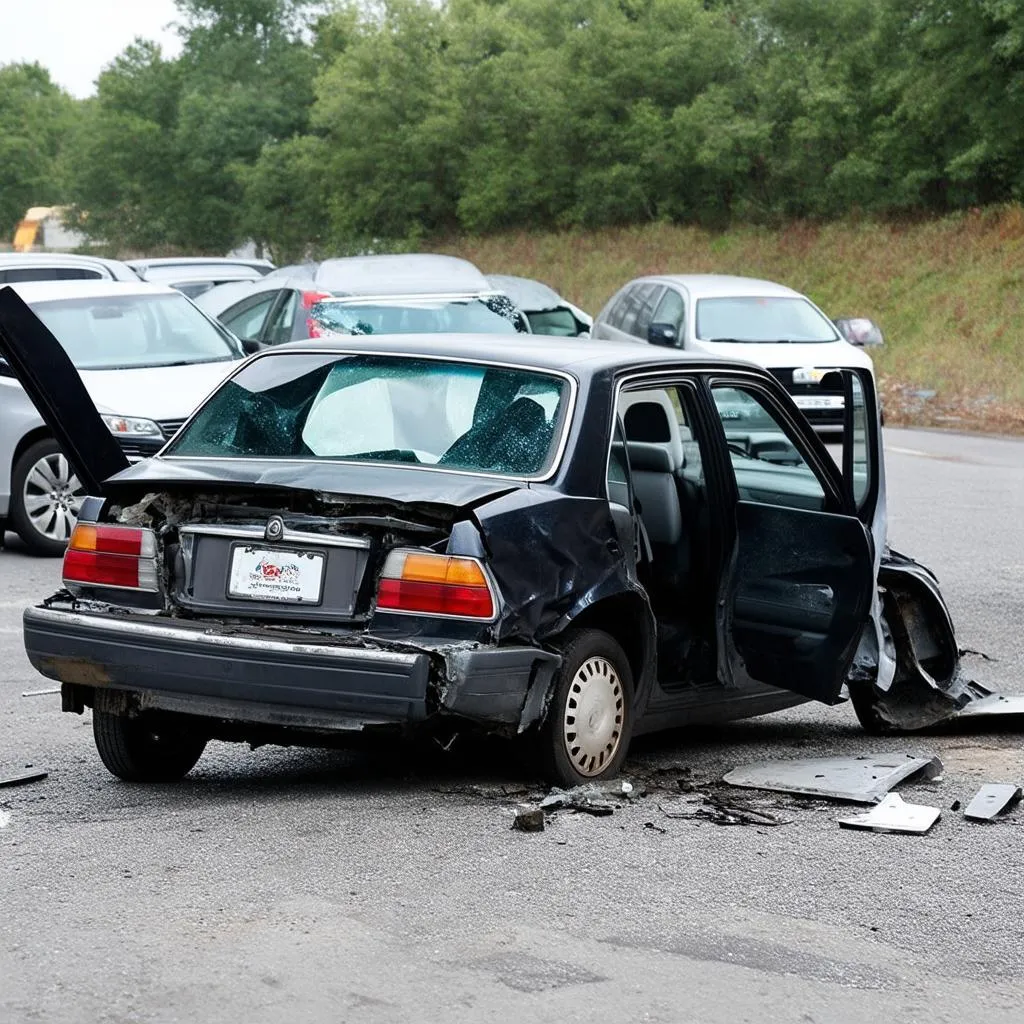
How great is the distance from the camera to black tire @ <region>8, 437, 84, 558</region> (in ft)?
42.0

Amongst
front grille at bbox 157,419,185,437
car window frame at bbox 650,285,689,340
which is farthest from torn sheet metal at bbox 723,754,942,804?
car window frame at bbox 650,285,689,340

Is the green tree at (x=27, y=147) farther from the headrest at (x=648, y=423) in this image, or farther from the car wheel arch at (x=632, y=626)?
the car wheel arch at (x=632, y=626)

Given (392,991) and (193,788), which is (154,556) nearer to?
(193,788)

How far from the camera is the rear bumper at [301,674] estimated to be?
5617 mm

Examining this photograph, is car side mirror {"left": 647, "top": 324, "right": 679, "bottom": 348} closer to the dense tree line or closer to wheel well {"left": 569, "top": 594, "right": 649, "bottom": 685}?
wheel well {"left": 569, "top": 594, "right": 649, "bottom": 685}

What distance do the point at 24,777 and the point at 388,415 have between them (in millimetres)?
1719

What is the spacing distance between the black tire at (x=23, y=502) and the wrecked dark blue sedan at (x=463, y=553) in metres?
6.23

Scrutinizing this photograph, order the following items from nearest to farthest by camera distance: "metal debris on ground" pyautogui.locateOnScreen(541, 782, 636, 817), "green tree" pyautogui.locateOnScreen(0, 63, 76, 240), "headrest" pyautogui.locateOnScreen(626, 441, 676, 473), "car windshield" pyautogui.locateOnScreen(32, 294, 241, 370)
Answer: "metal debris on ground" pyautogui.locateOnScreen(541, 782, 636, 817)
"headrest" pyautogui.locateOnScreen(626, 441, 676, 473)
"car windshield" pyautogui.locateOnScreen(32, 294, 241, 370)
"green tree" pyautogui.locateOnScreen(0, 63, 76, 240)

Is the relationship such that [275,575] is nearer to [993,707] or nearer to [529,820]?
[529,820]

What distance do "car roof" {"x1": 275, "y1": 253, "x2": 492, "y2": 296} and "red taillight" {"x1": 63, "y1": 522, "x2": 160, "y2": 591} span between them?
10888 mm

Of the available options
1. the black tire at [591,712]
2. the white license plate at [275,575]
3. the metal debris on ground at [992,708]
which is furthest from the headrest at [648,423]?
the metal debris on ground at [992,708]

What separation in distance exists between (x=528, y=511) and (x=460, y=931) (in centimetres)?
158

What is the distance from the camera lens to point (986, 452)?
21266mm

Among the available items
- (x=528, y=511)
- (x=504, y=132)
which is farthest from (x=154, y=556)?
(x=504, y=132)
